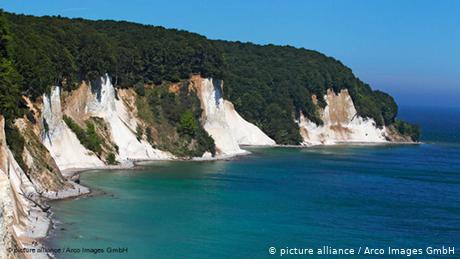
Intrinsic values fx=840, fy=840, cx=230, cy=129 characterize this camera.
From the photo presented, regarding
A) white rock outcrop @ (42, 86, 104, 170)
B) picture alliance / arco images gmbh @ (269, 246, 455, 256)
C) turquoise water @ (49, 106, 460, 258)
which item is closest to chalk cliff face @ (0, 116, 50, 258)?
turquoise water @ (49, 106, 460, 258)

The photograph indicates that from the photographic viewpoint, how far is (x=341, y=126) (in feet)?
419

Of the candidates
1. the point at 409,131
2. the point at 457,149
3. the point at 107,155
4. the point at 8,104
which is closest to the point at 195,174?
the point at 107,155

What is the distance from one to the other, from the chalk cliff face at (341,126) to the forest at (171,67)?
51.3 inches

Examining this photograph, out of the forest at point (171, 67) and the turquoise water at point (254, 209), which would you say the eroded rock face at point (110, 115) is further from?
the turquoise water at point (254, 209)

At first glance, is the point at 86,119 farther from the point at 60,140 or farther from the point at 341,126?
the point at 341,126

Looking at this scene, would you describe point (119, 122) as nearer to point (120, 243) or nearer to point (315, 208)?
point (315, 208)

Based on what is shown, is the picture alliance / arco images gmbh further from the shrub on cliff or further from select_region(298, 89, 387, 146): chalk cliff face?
select_region(298, 89, 387, 146): chalk cliff face

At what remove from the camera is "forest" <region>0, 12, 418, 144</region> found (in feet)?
193

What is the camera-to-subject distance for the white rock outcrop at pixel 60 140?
62344 millimetres

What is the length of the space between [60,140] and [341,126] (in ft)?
230

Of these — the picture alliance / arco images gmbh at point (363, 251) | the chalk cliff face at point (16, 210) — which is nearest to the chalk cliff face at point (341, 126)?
the chalk cliff face at point (16, 210)

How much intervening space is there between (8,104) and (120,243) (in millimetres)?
13859

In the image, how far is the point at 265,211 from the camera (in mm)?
51719

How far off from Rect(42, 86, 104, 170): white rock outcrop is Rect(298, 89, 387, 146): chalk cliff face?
5713 centimetres
